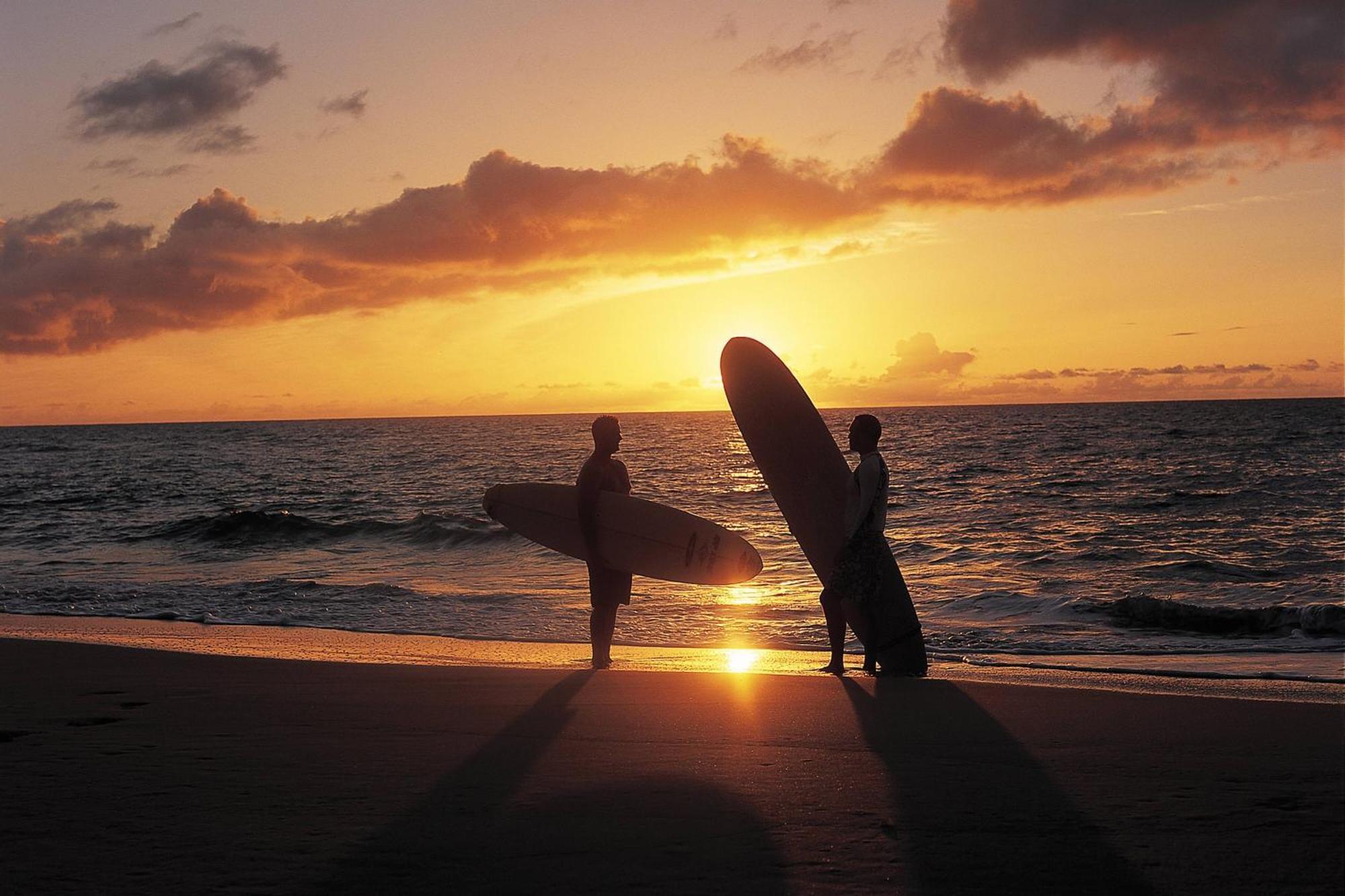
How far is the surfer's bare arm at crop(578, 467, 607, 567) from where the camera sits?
6.80 metres

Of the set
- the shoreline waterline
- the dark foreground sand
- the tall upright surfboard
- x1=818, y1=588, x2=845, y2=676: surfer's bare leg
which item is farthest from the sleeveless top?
the dark foreground sand

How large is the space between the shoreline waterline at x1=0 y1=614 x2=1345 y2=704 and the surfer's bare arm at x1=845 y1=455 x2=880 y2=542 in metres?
0.95

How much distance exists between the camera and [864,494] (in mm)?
6176

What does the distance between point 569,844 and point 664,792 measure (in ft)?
1.80

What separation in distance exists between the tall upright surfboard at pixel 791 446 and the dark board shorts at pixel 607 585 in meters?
1.25

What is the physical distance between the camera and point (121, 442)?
294ft

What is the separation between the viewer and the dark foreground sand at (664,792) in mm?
2650

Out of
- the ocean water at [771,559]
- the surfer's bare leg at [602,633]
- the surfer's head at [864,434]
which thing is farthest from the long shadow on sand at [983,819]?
the ocean water at [771,559]

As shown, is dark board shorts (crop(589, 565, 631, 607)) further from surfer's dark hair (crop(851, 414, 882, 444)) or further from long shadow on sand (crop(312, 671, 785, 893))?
long shadow on sand (crop(312, 671, 785, 893))

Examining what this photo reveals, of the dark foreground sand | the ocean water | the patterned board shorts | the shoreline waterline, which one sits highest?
the patterned board shorts

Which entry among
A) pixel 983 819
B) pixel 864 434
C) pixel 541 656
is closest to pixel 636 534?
pixel 541 656

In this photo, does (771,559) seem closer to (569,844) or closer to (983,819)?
(983,819)

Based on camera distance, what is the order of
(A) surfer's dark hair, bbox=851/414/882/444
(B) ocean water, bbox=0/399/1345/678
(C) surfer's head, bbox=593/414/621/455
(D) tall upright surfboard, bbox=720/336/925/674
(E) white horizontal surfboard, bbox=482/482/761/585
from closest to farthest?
(A) surfer's dark hair, bbox=851/414/882/444 → (C) surfer's head, bbox=593/414/621/455 → (D) tall upright surfboard, bbox=720/336/925/674 → (E) white horizontal surfboard, bbox=482/482/761/585 → (B) ocean water, bbox=0/399/1345/678

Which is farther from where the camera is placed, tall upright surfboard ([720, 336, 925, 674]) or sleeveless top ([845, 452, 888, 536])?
tall upright surfboard ([720, 336, 925, 674])
